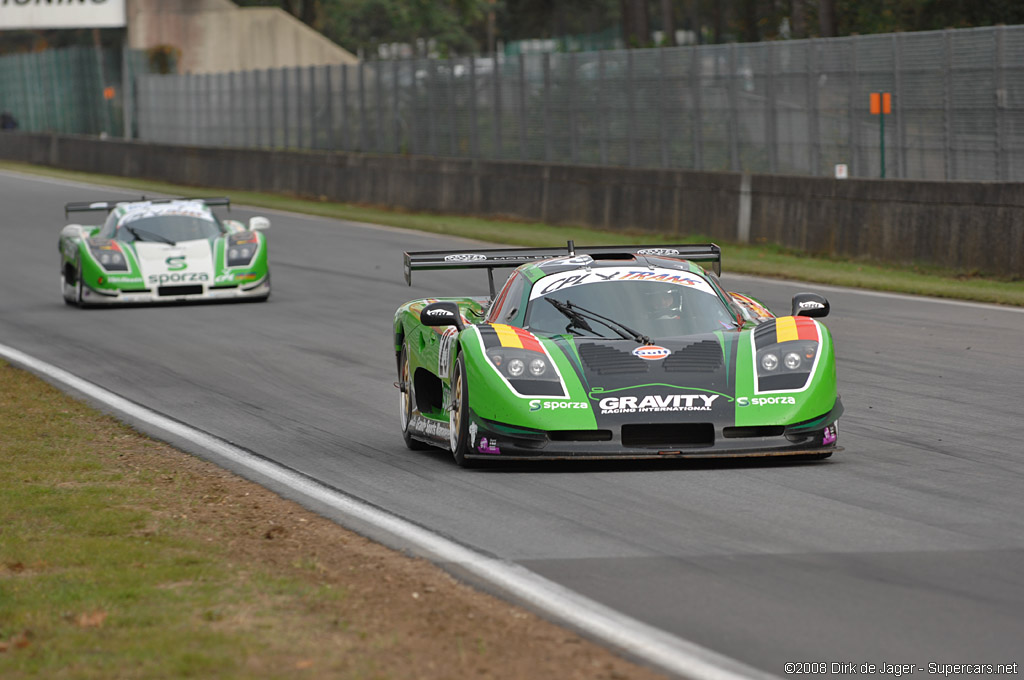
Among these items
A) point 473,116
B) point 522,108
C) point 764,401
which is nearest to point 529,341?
point 764,401

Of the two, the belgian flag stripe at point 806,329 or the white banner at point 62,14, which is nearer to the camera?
the belgian flag stripe at point 806,329

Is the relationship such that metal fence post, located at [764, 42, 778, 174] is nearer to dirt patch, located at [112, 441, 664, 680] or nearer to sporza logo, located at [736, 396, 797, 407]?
sporza logo, located at [736, 396, 797, 407]

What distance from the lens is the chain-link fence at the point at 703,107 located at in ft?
75.8

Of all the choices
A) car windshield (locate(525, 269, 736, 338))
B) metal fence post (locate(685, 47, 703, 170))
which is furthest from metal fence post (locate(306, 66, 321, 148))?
car windshield (locate(525, 269, 736, 338))

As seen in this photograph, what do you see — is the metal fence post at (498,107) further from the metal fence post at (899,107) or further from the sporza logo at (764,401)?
the sporza logo at (764,401)

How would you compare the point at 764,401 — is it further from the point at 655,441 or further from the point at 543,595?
the point at 543,595

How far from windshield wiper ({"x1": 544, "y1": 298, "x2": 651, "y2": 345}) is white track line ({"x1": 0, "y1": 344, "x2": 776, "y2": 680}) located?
1957mm

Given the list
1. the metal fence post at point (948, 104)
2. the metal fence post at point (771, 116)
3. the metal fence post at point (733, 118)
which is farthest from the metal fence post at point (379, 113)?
the metal fence post at point (948, 104)

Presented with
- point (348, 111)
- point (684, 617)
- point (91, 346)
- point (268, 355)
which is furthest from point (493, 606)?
point (348, 111)

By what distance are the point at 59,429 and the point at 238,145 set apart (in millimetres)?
39845

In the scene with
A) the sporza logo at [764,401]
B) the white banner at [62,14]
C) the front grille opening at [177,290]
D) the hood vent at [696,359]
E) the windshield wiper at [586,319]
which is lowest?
the front grille opening at [177,290]

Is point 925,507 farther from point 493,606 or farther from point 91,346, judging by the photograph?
point 91,346

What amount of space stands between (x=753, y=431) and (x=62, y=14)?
60.3 m

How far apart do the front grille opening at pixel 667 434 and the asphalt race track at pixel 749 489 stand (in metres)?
0.17
